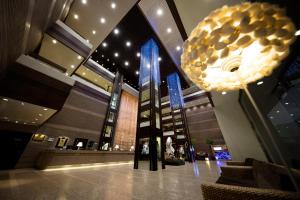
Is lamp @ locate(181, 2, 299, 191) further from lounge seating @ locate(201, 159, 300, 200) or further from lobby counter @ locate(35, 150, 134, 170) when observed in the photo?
lobby counter @ locate(35, 150, 134, 170)

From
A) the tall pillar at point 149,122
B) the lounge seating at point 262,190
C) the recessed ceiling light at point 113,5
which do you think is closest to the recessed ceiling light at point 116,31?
the recessed ceiling light at point 113,5

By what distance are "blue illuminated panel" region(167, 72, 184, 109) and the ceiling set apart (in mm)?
914

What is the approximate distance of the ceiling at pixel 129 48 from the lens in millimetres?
9267

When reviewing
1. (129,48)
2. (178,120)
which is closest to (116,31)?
(129,48)

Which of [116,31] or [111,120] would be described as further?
[111,120]

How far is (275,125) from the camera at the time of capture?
2.59 metres

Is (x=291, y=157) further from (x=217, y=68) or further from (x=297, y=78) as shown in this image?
(x=217, y=68)

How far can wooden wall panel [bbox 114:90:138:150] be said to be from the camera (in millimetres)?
13187

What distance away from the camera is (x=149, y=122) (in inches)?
254

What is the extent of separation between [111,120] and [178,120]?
24.0 ft

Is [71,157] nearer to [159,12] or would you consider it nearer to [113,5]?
[113,5]

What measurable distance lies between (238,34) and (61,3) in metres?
9.29

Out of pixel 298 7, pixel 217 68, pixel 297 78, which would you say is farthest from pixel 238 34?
pixel 297 78

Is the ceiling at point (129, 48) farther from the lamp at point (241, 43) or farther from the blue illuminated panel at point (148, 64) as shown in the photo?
the lamp at point (241, 43)
